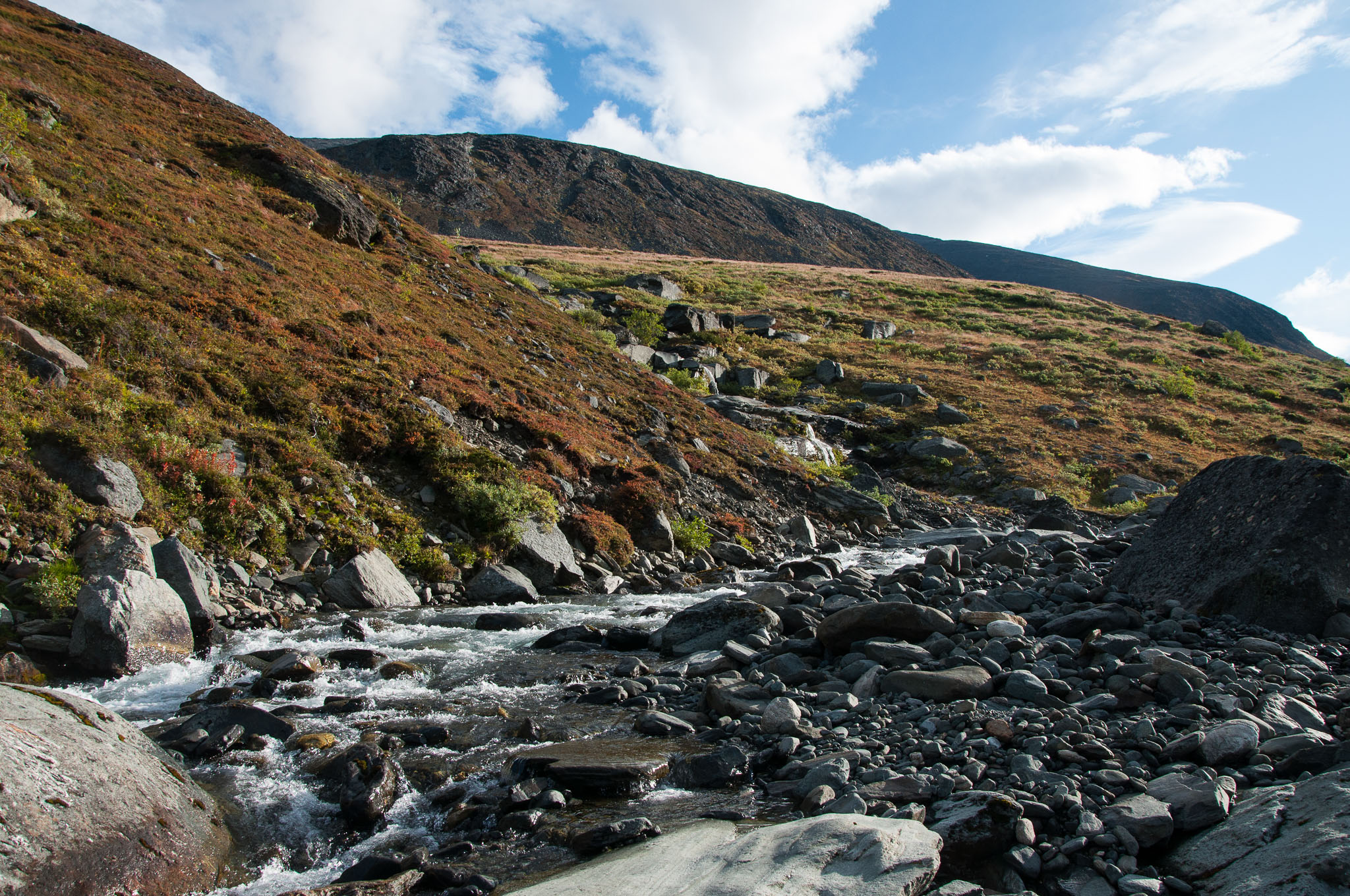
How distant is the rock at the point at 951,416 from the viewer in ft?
127

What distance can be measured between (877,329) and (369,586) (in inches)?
2206

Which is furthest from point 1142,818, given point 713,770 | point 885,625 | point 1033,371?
point 1033,371

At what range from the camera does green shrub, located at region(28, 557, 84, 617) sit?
7.59 metres

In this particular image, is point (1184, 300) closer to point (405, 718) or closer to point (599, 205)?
point (599, 205)

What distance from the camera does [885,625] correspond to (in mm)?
8883

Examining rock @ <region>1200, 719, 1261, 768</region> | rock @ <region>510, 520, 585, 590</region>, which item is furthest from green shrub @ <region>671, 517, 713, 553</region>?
rock @ <region>1200, 719, 1261, 768</region>

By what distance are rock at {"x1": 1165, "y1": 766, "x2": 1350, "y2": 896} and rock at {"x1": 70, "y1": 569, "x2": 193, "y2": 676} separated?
9.27m

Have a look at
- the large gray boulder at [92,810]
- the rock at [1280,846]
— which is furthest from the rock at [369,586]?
the rock at [1280,846]

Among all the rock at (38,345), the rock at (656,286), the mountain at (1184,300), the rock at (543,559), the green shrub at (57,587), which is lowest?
the rock at (543,559)

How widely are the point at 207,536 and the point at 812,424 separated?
2997cm

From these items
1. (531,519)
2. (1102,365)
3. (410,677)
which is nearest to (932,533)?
(531,519)

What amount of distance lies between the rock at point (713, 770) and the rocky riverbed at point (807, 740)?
2 centimetres

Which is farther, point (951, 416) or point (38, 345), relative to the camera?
point (951, 416)

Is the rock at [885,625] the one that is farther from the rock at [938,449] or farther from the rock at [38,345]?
the rock at [938,449]
